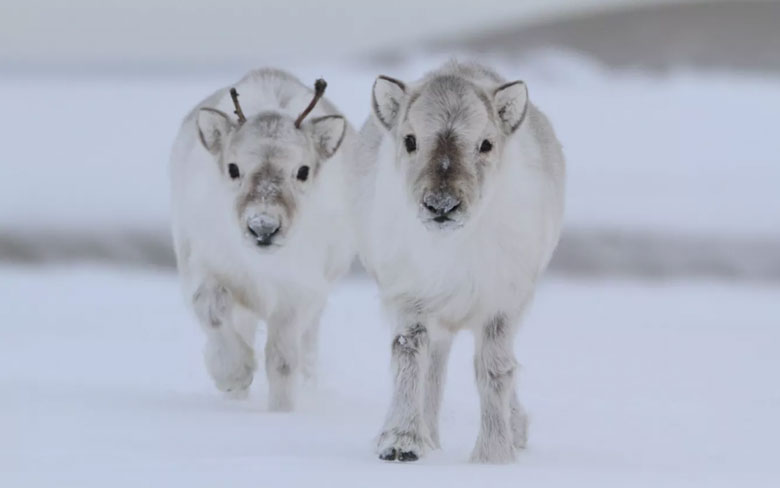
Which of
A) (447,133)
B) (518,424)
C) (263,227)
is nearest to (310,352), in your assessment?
(263,227)

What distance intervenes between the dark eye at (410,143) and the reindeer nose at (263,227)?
1.37 metres

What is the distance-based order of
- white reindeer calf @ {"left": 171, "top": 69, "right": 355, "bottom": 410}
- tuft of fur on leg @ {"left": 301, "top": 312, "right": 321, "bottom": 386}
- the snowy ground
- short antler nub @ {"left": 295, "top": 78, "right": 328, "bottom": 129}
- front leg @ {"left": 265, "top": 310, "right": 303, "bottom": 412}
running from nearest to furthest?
1. the snowy ground
2. white reindeer calf @ {"left": 171, "top": 69, "right": 355, "bottom": 410}
3. short antler nub @ {"left": 295, "top": 78, "right": 328, "bottom": 129}
4. front leg @ {"left": 265, "top": 310, "right": 303, "bottom": 412}
5. tuft of fur on leg @ {"left": 301, "top": 312, "right": 321, "bottom": 386}

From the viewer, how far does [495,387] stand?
8797 millimetres

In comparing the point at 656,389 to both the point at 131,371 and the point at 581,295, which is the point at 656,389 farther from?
the point at 581,295

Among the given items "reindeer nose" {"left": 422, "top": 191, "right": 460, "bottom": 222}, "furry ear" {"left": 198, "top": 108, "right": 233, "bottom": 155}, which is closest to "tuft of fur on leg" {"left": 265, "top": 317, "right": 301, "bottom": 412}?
"furry ear" {"left": 198, "top": 108, "right": 233, "bottom": 155}

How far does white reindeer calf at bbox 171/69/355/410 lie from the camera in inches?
412

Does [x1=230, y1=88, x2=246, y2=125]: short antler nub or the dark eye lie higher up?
[x1=230, y1=88, x2=246, y2=125]: short antler nub

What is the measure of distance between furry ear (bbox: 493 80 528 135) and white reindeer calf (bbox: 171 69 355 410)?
1.75 meters

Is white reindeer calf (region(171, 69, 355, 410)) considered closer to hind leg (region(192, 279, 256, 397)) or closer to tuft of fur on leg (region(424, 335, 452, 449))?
hind leg (region(192, 279, 256, 397))

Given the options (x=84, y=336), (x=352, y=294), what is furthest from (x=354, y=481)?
(x=352, y=294)

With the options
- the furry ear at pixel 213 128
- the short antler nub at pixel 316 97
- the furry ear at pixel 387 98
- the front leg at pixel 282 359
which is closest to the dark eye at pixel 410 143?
the furry ear at pixel 387 98

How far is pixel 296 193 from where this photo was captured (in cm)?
1042

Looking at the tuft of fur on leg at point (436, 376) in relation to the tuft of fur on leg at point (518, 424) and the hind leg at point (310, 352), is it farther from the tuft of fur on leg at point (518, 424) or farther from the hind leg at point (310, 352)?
the hind leg at point (310, 352)

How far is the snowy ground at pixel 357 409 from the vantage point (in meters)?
7.86
